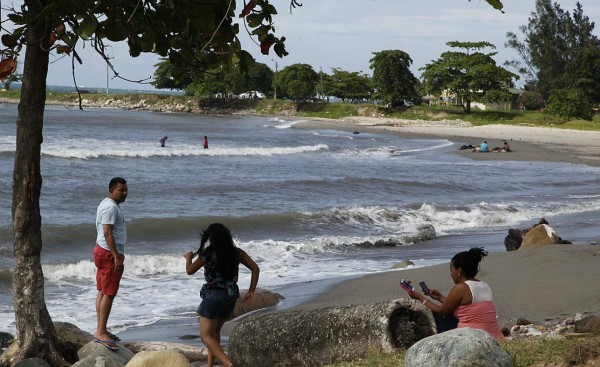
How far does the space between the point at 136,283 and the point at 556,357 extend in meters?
8.92

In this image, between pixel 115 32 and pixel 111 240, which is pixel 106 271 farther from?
pixel 115 32

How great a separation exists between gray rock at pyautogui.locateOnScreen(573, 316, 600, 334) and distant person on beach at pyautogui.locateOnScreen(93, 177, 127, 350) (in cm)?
405

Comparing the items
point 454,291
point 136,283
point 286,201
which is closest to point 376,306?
point 454,291

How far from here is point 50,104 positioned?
5177 inches

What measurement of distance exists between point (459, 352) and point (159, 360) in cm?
259

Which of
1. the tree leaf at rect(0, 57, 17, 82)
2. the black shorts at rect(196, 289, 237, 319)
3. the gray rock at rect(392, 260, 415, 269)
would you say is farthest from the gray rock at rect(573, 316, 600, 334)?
the gray rock at rect(392, 260, 415, 269)

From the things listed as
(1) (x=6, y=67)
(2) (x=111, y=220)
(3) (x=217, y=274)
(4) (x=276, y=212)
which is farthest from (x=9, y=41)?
(4) (x=276, y=212)

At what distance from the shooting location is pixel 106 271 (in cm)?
782

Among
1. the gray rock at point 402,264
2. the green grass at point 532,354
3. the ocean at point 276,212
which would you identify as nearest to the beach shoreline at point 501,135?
the ocean at point 276,212

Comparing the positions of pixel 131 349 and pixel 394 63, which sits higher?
pixel 394 63

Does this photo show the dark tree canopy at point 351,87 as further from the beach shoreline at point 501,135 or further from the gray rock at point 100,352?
the gray rock at point 100,352

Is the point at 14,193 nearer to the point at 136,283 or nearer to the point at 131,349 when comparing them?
the point at 131,349

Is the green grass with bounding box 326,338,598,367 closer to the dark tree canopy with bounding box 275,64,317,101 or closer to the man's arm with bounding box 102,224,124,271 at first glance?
the man's arm with bounding box 102,224,124,271

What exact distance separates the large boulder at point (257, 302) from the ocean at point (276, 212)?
0.30m
